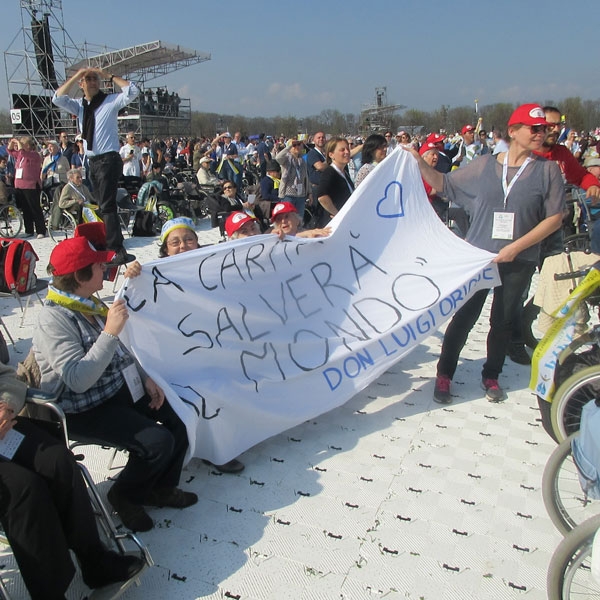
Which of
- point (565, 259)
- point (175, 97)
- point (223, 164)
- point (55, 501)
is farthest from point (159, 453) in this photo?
point (175, 97)

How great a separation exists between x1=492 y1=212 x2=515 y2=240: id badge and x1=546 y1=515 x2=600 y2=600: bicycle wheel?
6.97ft

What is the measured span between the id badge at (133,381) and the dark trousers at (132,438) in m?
0.07

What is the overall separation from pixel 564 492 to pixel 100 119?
6.00m

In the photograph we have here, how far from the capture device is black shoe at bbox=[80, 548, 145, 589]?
207cm

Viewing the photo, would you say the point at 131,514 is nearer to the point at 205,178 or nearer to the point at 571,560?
the point at 571,560

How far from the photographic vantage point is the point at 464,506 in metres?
2.73

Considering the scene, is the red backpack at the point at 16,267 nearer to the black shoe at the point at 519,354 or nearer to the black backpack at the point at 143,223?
the black shoe at the point at 519,354

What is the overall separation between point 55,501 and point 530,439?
275 centimetres

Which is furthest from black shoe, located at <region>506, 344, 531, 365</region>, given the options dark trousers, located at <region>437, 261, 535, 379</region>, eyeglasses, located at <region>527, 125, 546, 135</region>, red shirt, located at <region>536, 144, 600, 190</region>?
eyeglasses, located at <region>527, 125, 546, 135</region>

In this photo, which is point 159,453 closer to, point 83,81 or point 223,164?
point 83,81

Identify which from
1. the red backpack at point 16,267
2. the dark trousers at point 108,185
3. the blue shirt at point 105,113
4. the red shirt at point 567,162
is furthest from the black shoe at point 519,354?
the blue shirt at point 105,113

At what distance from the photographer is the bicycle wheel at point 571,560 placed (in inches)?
70.4

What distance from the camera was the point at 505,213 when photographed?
3492 mm

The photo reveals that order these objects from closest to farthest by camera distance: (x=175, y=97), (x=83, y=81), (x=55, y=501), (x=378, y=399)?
(x=55, y=501), (x=378, y=399), (x=83, y=81), (x=175, y=97)
